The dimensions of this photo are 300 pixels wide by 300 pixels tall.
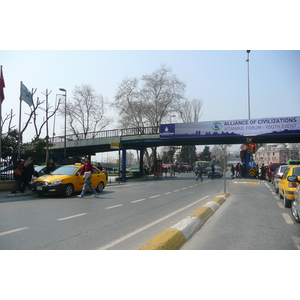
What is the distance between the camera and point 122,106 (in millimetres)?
51469

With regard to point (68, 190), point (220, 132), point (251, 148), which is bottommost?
point (68, 190)

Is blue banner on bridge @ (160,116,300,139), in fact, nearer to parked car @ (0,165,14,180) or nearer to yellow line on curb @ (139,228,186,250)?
parked car @ (0,165,14,180)

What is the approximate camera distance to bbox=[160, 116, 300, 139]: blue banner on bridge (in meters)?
27.8

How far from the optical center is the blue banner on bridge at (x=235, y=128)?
91.2 feet

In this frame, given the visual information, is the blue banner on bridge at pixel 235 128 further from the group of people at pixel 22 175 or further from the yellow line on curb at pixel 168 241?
the yellow line on curb at pixel 168 241

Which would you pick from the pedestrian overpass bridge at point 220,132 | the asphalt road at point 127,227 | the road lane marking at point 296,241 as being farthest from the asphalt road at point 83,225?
the pedestrian overpass bridge at point 220,132

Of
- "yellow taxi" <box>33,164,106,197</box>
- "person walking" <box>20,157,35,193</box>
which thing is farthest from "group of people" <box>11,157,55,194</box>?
"yellow taxi" <box>33,164,106,197</box>

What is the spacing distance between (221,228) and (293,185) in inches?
133

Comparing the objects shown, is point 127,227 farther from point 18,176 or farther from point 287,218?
point 18,176

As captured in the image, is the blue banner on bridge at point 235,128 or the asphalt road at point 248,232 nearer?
the asphalt road at point 248,232

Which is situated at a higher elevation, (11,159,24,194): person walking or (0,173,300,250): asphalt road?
(11,159,24,194): person walking

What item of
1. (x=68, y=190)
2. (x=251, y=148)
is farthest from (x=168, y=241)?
(x=251, y=148)

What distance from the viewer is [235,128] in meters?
29.7

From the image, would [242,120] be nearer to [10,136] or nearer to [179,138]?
[179,138]
